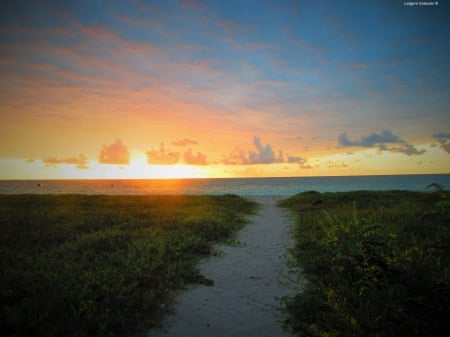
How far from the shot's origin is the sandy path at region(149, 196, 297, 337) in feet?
17.7

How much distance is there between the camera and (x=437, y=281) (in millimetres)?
4844

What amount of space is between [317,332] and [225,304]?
237cm

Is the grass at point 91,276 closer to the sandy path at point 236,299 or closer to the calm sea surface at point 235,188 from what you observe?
the sandy path at point 236,299

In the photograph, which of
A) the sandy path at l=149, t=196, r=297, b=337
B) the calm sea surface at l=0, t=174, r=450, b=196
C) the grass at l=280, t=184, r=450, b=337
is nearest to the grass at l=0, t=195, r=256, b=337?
the sandy path at l=149, t=196, r=297, b=337

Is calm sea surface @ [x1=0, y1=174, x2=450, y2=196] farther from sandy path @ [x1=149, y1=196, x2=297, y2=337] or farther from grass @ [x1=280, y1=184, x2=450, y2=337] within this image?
grass @ [x1=280, y1=184, x2=450, y2=337]

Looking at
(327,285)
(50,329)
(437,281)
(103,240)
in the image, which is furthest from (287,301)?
(103,240)

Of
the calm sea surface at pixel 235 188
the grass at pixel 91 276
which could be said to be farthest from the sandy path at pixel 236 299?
the calm sea surface at pixel 235 188

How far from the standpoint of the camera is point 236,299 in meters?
6.72

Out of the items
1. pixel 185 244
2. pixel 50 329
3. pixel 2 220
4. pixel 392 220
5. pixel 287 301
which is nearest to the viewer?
pixel 50 329

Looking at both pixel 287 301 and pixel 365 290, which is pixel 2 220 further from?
pixel 365 290

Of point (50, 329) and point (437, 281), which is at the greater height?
point (437, 281)

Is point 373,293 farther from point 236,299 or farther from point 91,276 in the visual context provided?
point 91,276

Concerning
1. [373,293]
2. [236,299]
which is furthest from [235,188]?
[373,293]

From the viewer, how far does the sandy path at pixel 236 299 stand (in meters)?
5.40
